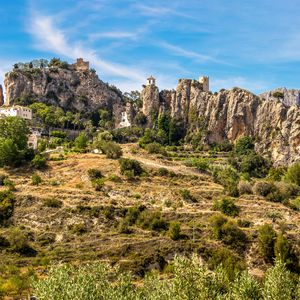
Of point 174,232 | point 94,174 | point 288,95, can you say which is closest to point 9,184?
point 94,174

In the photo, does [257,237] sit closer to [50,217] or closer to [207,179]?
[207,179]

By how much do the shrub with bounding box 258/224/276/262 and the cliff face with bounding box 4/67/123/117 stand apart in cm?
6617

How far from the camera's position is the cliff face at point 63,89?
104 metres

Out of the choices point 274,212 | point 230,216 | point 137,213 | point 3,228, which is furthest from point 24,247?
point 274,212

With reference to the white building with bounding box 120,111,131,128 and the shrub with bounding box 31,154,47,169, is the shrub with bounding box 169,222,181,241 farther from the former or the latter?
the white building with bounding box 120,111,131,128

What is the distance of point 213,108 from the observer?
9781 cm

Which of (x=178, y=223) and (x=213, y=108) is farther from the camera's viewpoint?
(x=213, y=108)

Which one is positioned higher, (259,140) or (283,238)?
(259,140)

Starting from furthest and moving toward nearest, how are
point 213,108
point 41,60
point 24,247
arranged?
point 41,60
point 213,108
point 24,247

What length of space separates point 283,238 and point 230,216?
310 inches

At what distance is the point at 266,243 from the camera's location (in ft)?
149

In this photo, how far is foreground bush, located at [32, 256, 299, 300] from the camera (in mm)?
24766

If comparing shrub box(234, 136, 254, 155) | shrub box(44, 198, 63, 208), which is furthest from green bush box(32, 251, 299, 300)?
shrub box(234, 136, 254, 155)

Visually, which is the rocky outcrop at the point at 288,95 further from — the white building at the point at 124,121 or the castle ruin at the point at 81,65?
the castle ruin at the point at 81,65
